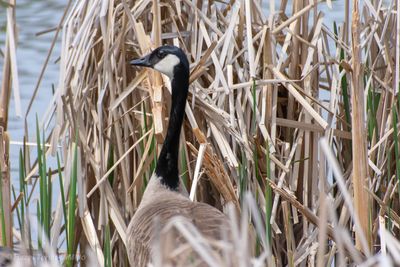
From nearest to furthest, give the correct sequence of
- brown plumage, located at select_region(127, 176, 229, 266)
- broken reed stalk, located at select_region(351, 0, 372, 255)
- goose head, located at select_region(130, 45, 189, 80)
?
brown plumage, located at select_region(127, 176, 229, 266), broken reed stalk, located at select_region(351, 0, 372, 255), goose head, located at select_region(130, 45, 189, 80)

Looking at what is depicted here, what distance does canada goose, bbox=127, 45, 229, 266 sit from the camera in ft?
11.2

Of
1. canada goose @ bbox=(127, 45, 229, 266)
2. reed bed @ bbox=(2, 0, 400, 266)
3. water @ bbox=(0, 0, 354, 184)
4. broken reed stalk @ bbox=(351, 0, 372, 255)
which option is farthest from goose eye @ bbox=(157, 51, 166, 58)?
water @ bbox=(0, 0, 354, 184)

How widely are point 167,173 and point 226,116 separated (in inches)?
13.3

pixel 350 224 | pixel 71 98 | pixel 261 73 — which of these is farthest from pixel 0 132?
pixel 350 224

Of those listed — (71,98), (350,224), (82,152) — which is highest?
(71,98)

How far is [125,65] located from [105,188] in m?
0.53

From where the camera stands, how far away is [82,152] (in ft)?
13.0

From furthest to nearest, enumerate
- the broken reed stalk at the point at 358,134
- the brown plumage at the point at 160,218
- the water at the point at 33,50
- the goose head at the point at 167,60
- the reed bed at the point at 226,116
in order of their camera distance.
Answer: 1. the water at the point at 33,50
2. the reed bed at the point at 226,116
3. the goose head at the point at 167,60
4. the broken reed stalk at the point at 358,134
5. the brown plumage at the point at 160,218

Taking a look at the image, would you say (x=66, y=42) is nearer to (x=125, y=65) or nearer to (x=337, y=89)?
(x=125, y=65)

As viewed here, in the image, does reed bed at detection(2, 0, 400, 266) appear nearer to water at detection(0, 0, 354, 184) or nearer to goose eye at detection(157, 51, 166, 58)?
goose eye at detection(157, 51, 166, 58)

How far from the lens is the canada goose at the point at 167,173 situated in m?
3.41

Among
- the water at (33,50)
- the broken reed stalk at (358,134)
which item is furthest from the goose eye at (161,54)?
the water at (33,50)

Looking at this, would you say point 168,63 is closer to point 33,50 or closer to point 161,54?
point 161,54

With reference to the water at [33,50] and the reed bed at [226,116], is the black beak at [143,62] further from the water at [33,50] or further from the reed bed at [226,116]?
the water at [33,50]
